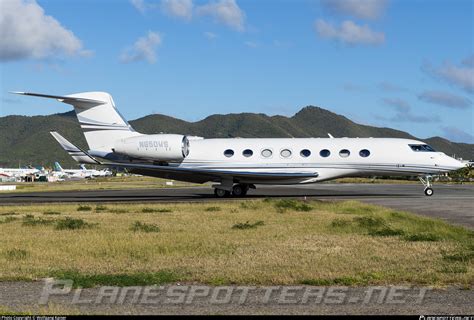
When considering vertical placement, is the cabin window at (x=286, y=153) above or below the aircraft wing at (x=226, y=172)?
above

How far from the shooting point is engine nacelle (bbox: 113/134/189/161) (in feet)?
110

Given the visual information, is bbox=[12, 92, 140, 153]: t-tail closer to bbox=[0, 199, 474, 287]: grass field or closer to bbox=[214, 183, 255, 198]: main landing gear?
bbox=[214, 183, 255, 198]: main landing gear

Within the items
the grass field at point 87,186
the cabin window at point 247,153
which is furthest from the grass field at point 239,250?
the grass field at point 87,186

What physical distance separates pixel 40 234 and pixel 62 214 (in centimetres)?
691

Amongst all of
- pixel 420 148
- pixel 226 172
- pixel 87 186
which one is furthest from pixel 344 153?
pixel 87 186

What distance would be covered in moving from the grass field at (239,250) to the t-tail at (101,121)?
1354 centimetres

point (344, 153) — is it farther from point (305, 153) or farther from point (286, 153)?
point (286, 153)

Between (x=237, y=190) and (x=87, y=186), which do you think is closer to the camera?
(x=237, y=190)

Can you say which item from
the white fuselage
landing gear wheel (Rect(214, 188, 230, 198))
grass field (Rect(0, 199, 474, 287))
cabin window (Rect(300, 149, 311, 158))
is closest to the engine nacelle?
the white fuselage

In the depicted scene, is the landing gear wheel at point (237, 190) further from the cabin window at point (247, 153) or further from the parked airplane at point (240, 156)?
the cabin window at point (247, 153)

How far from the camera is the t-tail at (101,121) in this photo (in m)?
34.3

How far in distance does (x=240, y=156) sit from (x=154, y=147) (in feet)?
15.4

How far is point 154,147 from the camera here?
1324 inches

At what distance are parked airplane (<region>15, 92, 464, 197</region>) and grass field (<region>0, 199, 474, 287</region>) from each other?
1226 centimetres
